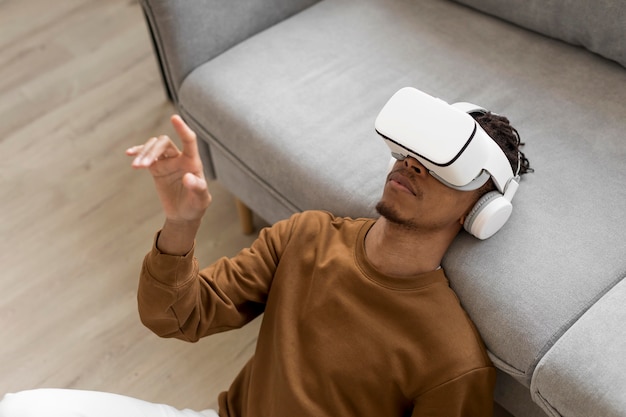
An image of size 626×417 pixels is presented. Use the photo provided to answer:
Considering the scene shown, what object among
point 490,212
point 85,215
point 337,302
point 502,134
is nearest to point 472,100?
point 502,134

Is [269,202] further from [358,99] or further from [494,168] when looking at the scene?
[494,168]

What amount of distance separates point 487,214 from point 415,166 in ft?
0.48

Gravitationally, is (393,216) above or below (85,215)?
above

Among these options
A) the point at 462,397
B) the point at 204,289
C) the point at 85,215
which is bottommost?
the point at 85,215

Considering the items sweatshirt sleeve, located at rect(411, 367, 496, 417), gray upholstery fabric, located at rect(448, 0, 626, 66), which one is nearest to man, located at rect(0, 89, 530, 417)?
sweatshirt sleeve, located at rect(411, 367, 496, 417)

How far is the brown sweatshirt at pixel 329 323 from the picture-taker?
1.10 m

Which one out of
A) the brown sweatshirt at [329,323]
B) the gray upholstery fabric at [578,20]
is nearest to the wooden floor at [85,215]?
the brown sweatshirt at [329,323]

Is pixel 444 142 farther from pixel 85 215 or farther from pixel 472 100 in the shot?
pixel 85 215

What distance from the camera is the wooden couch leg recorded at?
6.04 feet

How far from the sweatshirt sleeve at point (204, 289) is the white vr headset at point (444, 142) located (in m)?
0.30

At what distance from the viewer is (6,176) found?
213 cm

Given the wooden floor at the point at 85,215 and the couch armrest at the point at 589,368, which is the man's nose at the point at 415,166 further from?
the wooden floor at the point at 85,215

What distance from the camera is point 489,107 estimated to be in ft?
4.72

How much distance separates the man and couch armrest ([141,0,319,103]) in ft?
1.90
